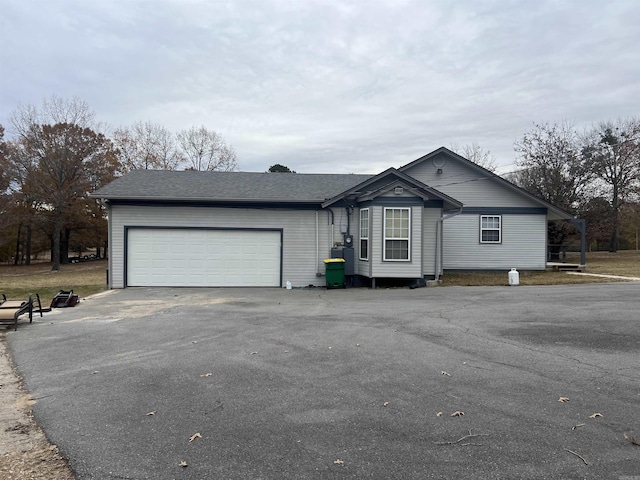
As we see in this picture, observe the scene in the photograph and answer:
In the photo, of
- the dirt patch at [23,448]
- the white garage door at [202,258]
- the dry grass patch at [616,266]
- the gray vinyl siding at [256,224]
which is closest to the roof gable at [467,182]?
the dry grass patch at [616,266]

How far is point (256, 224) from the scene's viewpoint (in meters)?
17.0

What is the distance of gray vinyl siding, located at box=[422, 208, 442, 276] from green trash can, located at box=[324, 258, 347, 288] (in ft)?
10.8

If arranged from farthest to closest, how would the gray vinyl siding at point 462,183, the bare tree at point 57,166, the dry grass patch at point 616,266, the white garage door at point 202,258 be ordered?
1. the bare tree at point 57,166
2. the gray vinyl siding at point 462,183
3. the dry grass patch at point 616,266
4. the white garage door at point 202,258

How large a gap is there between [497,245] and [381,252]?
25.7 feet

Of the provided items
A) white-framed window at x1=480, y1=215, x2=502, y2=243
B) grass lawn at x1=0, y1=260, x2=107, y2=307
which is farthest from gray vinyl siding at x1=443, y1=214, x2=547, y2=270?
grass lawn at x1=0, y1=260, x2=107, y2=307

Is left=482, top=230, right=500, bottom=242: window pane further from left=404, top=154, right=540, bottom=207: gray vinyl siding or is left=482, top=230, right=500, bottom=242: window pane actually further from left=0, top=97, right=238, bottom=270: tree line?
left=0, top=97, right=238, bottom=270: tree line

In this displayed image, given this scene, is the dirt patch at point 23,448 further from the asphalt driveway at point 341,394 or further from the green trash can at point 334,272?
the green trash can at point 334,272

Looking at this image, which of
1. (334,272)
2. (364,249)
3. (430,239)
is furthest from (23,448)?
(430,239)

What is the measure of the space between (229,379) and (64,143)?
31.4 metres

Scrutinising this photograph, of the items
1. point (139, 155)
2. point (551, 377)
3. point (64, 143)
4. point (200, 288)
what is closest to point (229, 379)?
point (551, 377)

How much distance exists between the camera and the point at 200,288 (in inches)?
650

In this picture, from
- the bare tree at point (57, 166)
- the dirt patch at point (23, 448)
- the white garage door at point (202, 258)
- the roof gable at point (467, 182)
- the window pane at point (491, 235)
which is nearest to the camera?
the dirt patch at point (23, 448)

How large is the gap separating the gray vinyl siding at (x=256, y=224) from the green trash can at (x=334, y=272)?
0.89 m

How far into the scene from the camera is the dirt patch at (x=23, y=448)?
3.38 metres
